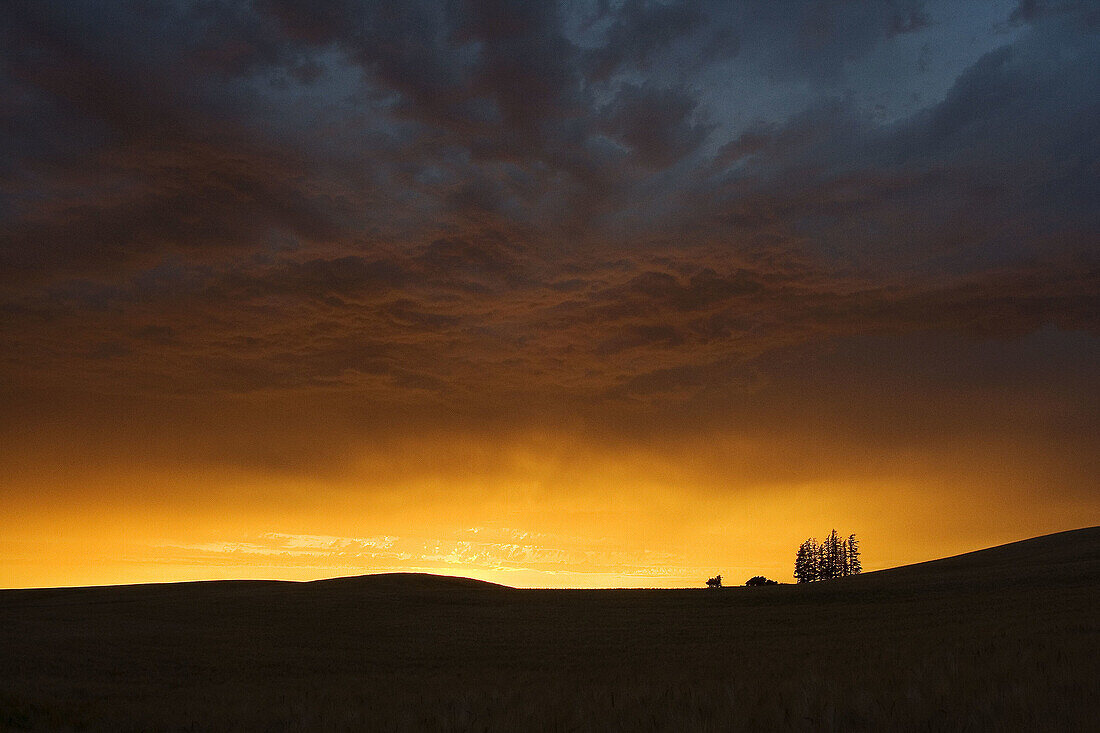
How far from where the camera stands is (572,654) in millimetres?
27422

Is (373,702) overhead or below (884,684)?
below

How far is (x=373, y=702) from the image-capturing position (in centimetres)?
1205

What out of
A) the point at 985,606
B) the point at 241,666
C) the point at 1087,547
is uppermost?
the point at 1087,547

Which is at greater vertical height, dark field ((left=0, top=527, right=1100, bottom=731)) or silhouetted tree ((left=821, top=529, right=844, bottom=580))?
silhouetted tree ((left=821, top=529, right=844, bottom=580))

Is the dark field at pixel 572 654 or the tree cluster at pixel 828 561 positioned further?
the tree cluster at pixel 828 561

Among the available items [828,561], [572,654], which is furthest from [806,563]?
[572,654]

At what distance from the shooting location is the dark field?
23.9 ft

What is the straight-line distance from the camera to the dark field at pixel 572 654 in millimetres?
7281

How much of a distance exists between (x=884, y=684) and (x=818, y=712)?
211 cm

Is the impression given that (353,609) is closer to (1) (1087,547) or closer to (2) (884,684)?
(2) (884,684)

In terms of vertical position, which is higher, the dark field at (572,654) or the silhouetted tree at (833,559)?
the silhouetted tree at (833,559)

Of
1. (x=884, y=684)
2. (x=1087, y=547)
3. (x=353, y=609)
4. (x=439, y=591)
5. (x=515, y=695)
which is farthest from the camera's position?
(x=439, y=591)

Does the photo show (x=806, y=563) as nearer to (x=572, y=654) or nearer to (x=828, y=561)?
(x=828, y=561)

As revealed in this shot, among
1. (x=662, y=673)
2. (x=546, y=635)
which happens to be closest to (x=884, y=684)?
(x=662, y=673)
